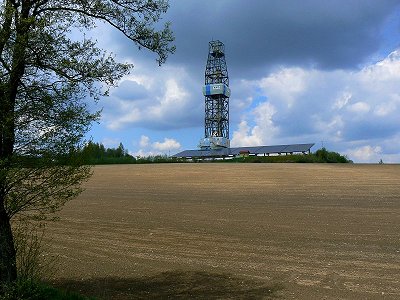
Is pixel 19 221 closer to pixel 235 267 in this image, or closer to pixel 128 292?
pixel 128 292

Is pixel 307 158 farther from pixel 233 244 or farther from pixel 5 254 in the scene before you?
pixel 5 254

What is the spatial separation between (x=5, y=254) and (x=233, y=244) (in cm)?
908

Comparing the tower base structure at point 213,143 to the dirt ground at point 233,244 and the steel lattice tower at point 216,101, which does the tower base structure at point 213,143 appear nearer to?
the steel lattice tower at point 216,101

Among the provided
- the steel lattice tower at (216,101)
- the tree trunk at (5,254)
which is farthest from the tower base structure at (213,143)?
the tree trunk at (5,254)

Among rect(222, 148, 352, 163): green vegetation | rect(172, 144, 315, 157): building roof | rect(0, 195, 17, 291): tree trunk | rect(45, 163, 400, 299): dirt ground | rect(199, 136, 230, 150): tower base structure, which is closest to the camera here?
rect(0, 195, 17, 291): tree trunk

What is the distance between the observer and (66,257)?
14.9 metres

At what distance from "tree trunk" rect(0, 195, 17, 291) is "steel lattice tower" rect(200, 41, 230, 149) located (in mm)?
75795

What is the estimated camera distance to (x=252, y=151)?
3135 inches

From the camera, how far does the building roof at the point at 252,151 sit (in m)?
74.4

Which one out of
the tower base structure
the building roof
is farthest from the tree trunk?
the tower base structure

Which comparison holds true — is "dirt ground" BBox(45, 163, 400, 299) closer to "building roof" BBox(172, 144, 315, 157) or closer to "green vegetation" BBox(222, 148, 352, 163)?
"green vegetation" BBox(222, 148, 352, 163)

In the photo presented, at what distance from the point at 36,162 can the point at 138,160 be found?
60.0 m

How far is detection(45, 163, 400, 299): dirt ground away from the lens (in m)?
11.8

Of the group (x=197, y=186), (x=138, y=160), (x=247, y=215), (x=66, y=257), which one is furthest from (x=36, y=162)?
(x=138, y=160)
